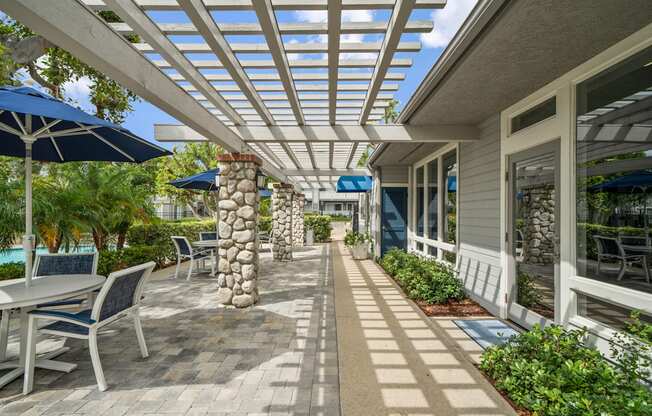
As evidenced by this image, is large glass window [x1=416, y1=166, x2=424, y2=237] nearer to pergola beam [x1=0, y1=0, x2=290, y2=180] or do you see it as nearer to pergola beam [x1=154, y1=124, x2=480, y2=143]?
pergola beam [x1=154, y1=124, x2=480, y2=143]

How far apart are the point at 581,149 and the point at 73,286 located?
491cm

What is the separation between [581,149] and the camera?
3176mm

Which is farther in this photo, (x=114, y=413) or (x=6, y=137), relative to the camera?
(x=6, y=137)

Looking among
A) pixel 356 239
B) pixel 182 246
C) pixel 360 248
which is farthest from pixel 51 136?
pixel 356 239

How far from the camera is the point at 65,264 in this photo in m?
Result: 4.02

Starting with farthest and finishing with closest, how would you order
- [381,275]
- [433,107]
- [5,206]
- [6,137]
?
1. [381,275]
2. [5,206]
3. [433,107]
4. [6,137]

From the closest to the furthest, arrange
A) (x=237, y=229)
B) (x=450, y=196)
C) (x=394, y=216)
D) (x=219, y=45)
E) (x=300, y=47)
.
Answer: (x=219, y=45), (x=300, y=47), (x=237, y=229), (x=450, y=196), (x=394, y=216)

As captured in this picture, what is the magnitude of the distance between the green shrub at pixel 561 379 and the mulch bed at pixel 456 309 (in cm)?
179

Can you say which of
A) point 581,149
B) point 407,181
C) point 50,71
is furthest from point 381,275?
point 50,71

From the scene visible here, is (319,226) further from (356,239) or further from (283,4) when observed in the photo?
(283,4)

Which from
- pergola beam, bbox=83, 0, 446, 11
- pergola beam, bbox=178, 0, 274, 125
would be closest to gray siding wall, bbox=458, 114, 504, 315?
pergola beam, bbox=83, 0, 446, 11

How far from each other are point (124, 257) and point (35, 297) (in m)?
4.65

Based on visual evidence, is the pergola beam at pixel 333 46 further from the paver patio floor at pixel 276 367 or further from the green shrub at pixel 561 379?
the green shrub at pixel 561 379

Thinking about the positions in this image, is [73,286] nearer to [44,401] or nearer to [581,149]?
[44,401]
